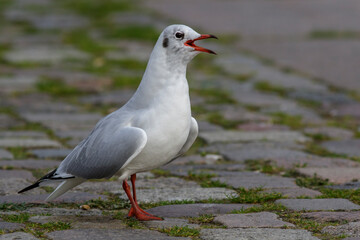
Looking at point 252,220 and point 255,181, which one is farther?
point 255,181

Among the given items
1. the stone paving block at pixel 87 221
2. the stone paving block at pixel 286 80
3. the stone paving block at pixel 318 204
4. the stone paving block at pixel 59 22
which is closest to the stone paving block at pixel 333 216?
the stone paving block at pixel 318 204

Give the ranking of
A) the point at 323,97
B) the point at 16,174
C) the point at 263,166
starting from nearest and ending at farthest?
1. the point at 16,174
2. the point at 263,166
3. the point at 323,97

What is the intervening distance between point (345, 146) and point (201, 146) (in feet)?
3.52

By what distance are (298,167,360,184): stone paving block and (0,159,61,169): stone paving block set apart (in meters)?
1.64

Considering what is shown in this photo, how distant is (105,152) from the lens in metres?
3.51

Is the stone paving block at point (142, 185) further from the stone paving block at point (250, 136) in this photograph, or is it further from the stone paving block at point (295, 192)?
the stone paving block at point (250, 136)

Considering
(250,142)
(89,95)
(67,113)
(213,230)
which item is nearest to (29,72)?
(89,95)

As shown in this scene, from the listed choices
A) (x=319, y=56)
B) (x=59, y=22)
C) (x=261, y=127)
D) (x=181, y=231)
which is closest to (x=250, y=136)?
(x=261, y=127)

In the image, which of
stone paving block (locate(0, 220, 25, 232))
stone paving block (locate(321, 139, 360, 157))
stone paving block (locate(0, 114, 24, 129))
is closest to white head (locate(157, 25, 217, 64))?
stone paving block (locate(0, 220, 25, 232))

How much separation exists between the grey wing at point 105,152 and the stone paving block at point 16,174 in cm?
87

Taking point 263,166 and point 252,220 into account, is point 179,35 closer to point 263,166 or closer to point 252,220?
point 252,220

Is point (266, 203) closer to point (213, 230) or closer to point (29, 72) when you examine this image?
point (213, 230)

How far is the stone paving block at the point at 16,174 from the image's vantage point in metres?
4.41

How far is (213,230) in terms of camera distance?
10.7 feet
